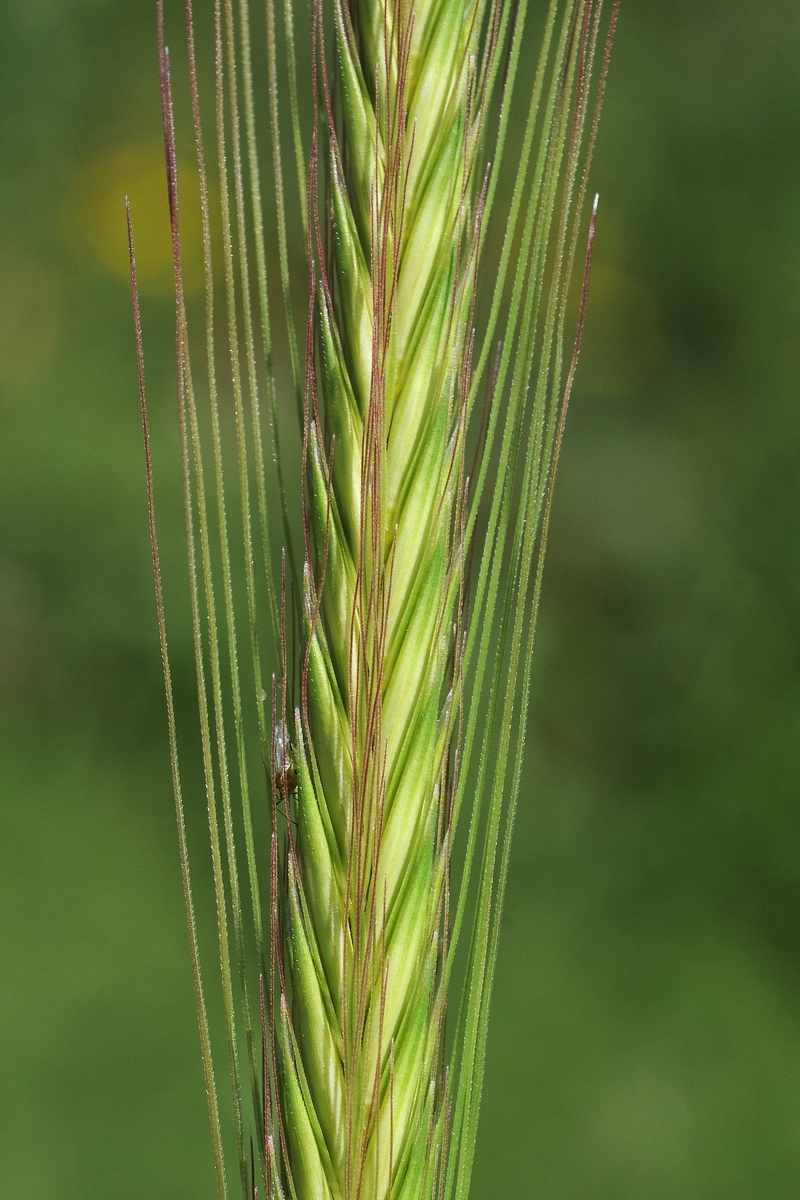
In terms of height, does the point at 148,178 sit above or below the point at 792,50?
below

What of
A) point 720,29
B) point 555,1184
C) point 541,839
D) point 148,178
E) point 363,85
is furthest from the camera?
point 148,178

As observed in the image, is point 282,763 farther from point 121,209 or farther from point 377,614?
point 121,209

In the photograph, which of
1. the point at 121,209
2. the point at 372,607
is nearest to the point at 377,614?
the point at 372,607

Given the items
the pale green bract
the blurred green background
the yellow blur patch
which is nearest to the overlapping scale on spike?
the pale green bract

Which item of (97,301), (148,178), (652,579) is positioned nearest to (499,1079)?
(652,579)

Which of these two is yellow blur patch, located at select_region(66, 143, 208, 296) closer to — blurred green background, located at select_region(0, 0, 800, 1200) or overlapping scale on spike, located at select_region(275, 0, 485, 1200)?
blurred green background, located at select_region(0, 0, 800, 1200)

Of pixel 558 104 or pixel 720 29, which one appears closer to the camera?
pixel 558 104

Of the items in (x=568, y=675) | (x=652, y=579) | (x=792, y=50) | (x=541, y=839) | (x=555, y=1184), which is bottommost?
(x=555, y=1184)

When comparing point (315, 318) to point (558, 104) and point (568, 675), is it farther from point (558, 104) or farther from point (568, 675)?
point (568, 675)
